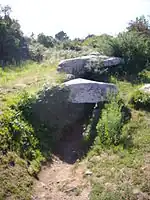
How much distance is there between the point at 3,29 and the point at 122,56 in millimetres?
7840

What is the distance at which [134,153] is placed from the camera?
581 centimetres

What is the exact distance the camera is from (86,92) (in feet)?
25.7

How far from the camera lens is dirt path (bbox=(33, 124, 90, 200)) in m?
4.93

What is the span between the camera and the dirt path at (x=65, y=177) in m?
4.93

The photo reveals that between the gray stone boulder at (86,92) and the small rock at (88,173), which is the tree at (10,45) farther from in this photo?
the small rock at (88,173)

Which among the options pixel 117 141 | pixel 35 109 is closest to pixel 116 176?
pixel 117 141

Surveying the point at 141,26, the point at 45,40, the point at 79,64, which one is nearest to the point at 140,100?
the point at 79,64

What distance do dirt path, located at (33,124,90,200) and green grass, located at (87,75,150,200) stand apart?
21 cm

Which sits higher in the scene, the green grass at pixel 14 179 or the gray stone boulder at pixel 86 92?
the gray stone boulder at pixel 86 92

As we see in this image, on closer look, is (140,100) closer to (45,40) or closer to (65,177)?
(65,177)

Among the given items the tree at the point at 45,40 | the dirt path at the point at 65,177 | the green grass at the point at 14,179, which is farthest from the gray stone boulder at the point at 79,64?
the tree at the point at 45,40

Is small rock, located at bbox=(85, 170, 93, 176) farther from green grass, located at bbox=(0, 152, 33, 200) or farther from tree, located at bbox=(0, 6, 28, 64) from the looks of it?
tree, located at bbox=(0, 6, 28, 64)

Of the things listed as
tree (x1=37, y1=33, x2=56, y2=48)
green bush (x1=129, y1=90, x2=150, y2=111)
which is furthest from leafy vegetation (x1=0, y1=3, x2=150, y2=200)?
tree (x1=37, y1=33, x2=56, y2=48)

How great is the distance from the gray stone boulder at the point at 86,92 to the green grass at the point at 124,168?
122 centimetres
